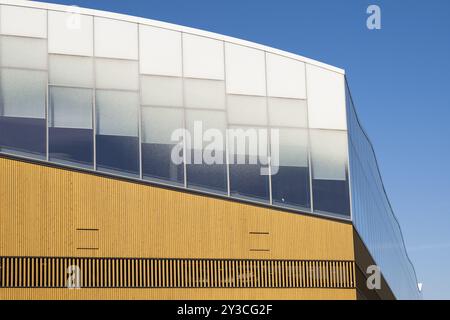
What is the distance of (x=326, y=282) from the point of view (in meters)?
41.2

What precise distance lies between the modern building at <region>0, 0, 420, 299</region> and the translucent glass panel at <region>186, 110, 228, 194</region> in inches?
2.4

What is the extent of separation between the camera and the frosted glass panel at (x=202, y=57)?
4272 cm

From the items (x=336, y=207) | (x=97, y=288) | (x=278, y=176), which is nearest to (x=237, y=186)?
(x=278, y=176)

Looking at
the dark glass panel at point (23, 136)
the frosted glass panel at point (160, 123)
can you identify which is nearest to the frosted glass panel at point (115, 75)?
the frosted glass panel at point (160, 123)

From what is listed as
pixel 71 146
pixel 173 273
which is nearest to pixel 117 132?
pixel 71 146

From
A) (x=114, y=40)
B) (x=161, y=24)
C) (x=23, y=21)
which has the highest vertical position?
(x=161, y=24)

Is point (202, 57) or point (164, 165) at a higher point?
point (202, 57)

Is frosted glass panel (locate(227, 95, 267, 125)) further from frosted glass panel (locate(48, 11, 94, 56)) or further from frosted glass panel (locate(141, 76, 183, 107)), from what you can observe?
frosted glass panel (locate(48, 11, 94, 56))

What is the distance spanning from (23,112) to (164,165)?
6.48 metres

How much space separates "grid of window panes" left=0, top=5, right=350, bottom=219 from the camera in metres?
40.5

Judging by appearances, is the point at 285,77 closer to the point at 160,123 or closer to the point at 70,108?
the point at 160,123

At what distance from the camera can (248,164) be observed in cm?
4178

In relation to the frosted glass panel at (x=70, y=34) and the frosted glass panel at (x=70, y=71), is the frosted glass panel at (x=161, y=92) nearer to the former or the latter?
the frosted glass panel at (x=70, y=71)

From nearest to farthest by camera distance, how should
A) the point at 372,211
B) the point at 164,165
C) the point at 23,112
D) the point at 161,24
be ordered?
the point at 23,112
the point at 164,165
the point at 161,24
the point at 372,211
